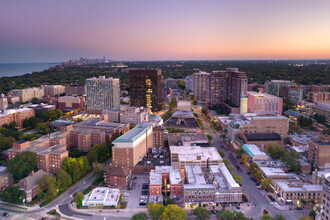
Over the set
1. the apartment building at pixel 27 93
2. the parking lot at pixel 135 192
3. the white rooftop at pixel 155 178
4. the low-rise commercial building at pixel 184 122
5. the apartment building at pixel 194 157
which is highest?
the apartment building at pixel 27 93

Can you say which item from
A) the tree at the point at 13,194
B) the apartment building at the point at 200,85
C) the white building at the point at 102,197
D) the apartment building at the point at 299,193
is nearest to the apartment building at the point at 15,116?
the tree at the point at 13,194

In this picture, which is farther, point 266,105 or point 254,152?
point 266,105

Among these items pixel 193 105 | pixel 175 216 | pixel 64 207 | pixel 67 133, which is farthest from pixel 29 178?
pixel 193 105

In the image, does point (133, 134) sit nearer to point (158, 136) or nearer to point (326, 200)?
point (158, 136)

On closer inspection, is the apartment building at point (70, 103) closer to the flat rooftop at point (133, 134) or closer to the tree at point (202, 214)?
the flat rooftop at point (133, 134)

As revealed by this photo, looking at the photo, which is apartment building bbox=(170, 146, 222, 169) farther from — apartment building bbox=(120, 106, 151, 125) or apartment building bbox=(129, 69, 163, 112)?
apartment building bbox=(129, 69, 163, 112)

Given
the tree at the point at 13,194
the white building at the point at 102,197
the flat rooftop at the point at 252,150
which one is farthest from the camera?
the flat rooftop at the point at 252,150

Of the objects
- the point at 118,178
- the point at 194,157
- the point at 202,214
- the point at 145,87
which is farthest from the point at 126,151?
the point at 145,87
